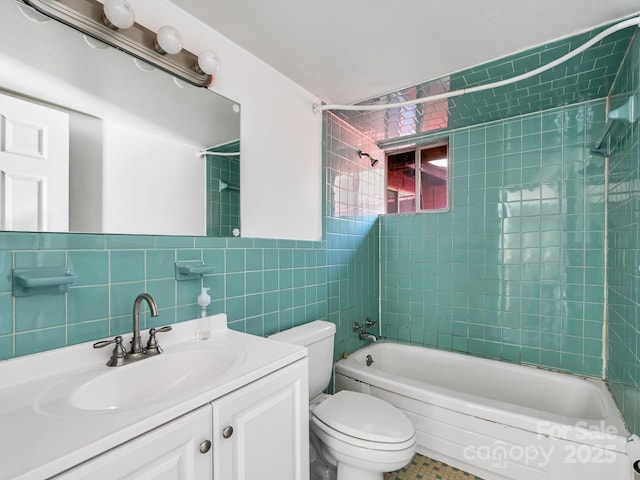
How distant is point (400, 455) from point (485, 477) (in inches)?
30.4

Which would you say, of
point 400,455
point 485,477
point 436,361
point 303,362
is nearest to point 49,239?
point 303,362

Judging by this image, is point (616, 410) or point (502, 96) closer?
point (616, 410)

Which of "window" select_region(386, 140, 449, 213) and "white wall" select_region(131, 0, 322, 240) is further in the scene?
"window" select_region(386, 140, 449, 213)

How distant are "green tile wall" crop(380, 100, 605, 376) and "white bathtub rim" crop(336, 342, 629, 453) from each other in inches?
13.9

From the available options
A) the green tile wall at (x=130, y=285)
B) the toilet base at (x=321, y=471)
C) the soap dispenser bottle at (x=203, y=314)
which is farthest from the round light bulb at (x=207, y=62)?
the toilet base at (x=321, y=471)

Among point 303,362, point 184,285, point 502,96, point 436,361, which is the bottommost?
point 436,361

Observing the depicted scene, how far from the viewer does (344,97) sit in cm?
208

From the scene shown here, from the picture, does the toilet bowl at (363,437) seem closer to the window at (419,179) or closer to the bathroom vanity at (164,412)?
the bathroom vanity at (164,412)

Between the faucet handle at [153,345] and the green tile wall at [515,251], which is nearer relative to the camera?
the faucet handle at [153,345]

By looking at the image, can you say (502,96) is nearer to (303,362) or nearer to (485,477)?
(303,362)

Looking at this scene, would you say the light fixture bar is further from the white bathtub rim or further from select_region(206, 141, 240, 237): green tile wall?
the white bathtub rim

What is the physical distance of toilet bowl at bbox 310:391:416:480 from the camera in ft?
4.45

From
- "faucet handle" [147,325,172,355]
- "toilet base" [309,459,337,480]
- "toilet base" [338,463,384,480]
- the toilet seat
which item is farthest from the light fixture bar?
"toilet base" [309,459,337,480]

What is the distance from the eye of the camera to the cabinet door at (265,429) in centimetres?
87
